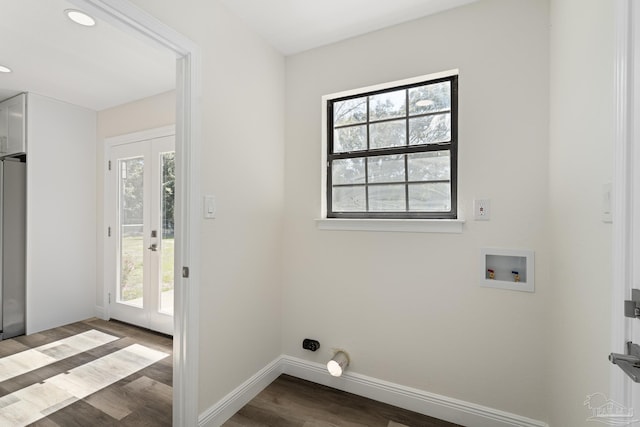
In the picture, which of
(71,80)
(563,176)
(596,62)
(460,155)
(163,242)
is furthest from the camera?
(163,242)

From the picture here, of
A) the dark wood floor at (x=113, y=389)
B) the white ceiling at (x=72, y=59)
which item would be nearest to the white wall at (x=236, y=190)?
the white ceiling at (x=72, y=59)

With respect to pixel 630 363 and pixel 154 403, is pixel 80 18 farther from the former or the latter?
pixel 630 363

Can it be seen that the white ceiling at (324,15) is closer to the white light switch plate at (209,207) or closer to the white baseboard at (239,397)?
the white light switch plate at (209,207)

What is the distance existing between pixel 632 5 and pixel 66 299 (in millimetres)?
4940

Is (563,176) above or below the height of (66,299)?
above

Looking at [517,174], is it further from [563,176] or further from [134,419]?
[134,419]

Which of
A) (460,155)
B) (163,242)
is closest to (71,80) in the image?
(163,242)

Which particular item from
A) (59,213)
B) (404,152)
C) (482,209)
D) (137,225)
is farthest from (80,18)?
(482,209)

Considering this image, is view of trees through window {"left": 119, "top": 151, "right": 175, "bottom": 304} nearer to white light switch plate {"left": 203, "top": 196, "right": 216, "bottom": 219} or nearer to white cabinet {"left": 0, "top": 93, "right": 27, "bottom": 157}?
white cabinet {"left": 0, "top": 93, "right": 27, "bottom": 157}

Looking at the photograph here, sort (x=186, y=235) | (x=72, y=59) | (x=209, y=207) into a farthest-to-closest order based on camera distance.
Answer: (x=72, y=59) < (x=209, y=207) < (x=186, y=235)

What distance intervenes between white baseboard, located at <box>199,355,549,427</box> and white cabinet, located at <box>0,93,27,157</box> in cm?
346

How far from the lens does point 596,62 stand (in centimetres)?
102

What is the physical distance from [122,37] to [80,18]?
26cm

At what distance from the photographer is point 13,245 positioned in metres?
3.12
